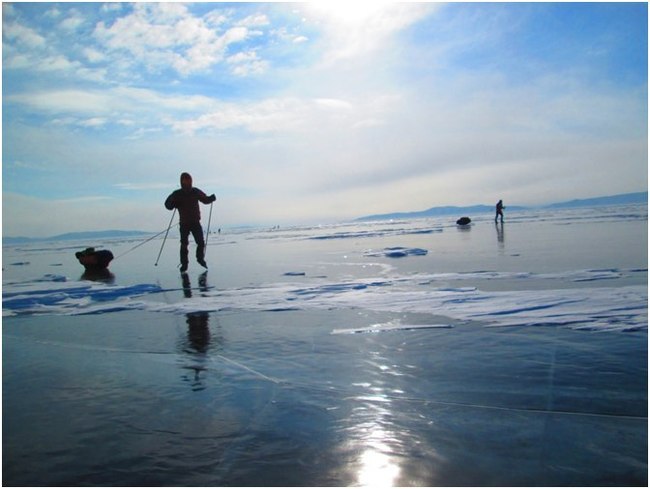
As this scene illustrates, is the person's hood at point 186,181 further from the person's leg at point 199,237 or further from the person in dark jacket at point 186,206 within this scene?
the person's leg at point 199,237

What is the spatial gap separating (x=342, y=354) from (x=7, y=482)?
2.39 m

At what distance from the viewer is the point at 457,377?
3008 millimetres

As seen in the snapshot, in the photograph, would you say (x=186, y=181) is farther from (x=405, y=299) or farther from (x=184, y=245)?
(x=405, y=299)

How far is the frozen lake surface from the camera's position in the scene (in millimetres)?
1979

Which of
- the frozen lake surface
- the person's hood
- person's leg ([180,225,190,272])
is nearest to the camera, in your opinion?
the frozen lake surface

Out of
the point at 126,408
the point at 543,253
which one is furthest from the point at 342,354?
the point at 543,253

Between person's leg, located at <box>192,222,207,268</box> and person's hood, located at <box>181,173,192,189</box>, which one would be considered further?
person's leg, located at <box>192,222,207,268</box>

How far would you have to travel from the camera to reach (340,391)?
2.87 metres

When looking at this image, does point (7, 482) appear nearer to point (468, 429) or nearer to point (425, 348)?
point (468, 429)

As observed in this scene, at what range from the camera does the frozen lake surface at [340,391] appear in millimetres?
1979

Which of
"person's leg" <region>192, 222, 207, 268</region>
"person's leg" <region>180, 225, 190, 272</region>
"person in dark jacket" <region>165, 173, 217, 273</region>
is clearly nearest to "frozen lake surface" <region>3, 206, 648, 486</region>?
"person's leg" <region>180, 225, 190, 272</region>

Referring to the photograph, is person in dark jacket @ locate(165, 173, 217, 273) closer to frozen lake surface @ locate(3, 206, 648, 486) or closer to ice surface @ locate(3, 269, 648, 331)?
ice surface @ locate(3, 269, 648, 331)

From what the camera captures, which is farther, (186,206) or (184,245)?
(186,206)

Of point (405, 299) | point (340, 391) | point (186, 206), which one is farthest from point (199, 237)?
point (340, 391)
